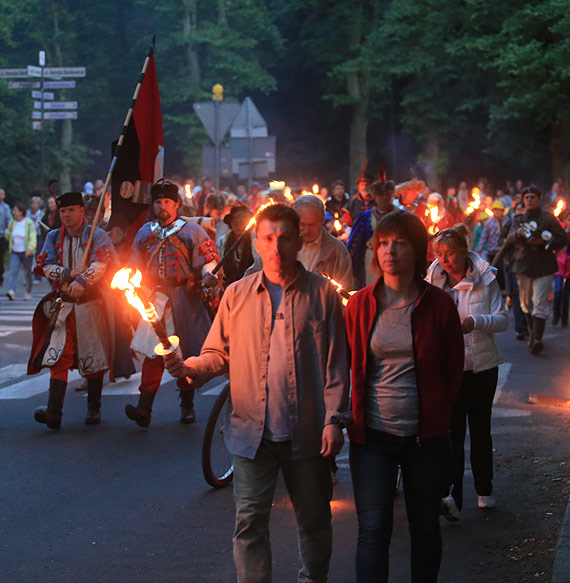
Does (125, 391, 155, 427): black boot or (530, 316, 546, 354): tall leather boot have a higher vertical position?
(530, 316, 546, 354): tall leather boot

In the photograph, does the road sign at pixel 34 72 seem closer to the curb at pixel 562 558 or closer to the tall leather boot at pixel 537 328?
the tall leather boot at pixel 537 328

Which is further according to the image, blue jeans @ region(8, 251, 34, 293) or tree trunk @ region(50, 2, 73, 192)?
tree trunk @ region(50, 2, 73, 192)

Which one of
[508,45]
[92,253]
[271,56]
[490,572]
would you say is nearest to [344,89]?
[271,56]

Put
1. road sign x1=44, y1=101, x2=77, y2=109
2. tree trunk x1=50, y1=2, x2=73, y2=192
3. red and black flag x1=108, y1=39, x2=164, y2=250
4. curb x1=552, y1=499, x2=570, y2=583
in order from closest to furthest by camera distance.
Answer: curb x1=552, y1=499, x2=570, y2=583 → red and black flag x1=108, y1=39, x2=164, y2=250 → road sign x1=44, y1=101, x2=77, y2=109 → tree trunk x1=50, y1=2, x2=73, y2=192

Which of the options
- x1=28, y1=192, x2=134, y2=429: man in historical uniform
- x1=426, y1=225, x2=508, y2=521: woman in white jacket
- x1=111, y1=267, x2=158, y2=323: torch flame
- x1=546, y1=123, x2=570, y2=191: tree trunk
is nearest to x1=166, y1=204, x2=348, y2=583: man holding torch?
x1=111, y1=267, x2=158, y2=323: torch flame

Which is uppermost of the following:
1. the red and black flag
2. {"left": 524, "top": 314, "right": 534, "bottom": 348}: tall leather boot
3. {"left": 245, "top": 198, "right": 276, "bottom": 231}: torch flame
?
the red and black flag

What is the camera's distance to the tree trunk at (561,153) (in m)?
38.1

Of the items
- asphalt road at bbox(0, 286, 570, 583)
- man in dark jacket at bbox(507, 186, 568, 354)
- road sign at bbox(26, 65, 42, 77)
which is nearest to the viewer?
asphalt road at bbox(0, 286, 570, 583)

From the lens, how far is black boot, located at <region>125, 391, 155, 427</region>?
8.60 metres

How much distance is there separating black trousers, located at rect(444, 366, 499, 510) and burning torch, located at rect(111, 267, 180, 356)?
2518mm

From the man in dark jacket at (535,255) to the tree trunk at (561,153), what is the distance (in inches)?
1002

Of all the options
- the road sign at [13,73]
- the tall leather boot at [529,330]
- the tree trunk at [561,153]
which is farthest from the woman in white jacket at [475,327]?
the tree trunk at [561,153]

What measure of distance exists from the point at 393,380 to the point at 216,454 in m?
2.76

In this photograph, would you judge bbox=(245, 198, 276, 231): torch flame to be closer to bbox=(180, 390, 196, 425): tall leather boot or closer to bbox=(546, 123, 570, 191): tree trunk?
bbox=(180, 390, 196, 425): tall leather boot
